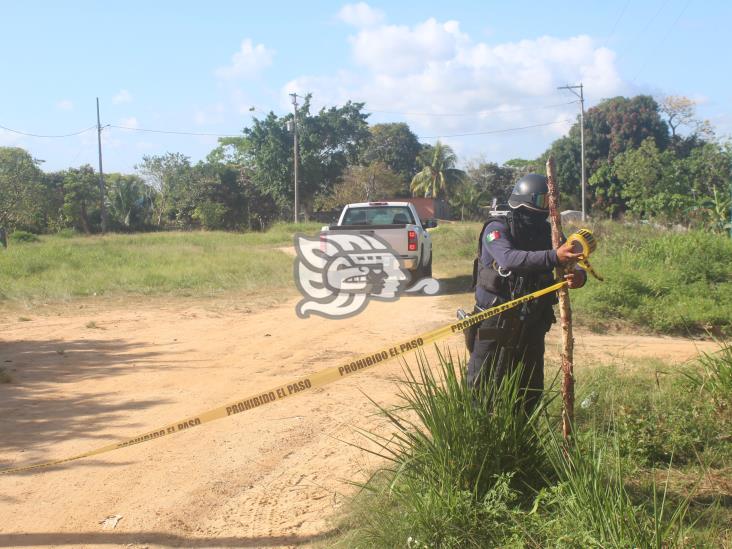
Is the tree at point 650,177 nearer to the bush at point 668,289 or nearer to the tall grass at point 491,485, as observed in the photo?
the bush at point 668,289

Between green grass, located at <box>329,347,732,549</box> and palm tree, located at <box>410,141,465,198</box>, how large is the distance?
57835 mm

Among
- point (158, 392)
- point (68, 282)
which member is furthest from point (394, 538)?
point (68, 282)

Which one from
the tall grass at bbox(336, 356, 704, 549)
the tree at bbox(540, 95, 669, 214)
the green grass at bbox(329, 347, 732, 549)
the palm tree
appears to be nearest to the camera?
the green grass at bbox(329, 347, 732, 549)

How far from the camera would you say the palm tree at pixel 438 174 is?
61.2 meters

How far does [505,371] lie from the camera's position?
383 centimetres

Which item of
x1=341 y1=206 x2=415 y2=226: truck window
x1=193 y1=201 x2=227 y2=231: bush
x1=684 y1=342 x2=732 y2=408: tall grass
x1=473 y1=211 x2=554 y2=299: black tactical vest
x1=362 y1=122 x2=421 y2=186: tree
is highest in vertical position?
x1=362 y1=122 x2=421 y2=186: tree

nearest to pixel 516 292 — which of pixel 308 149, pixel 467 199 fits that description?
pixel 308 149

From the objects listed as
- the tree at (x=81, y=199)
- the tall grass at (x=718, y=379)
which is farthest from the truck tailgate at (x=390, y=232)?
the tree at (x=81, y=199)

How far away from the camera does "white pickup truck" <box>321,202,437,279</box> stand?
40.6 feet

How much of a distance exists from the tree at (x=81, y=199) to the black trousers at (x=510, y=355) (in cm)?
5170

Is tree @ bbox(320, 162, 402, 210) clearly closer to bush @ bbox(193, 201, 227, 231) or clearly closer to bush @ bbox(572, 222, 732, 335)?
bush @ bbox(193, 201, 227, 231)

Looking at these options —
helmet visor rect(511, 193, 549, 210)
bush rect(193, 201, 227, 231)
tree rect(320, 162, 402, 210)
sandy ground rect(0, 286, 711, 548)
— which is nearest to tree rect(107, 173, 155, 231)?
bush rect(193, 201, 227, 231)

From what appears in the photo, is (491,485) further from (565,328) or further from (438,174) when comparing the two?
(438,174)

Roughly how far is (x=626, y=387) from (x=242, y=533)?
3193 mm
